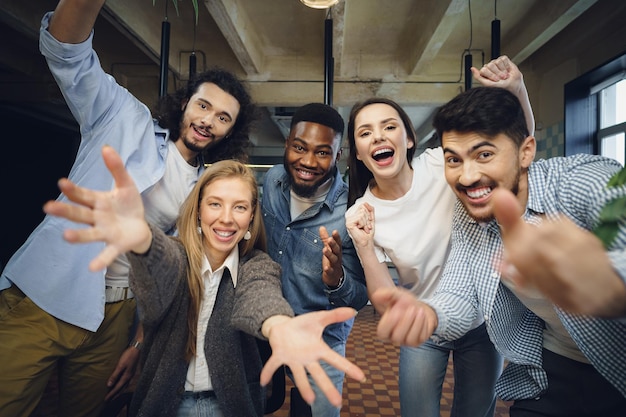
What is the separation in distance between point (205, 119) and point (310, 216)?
0.66 m

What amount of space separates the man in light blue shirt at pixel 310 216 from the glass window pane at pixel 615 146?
3438 millimetres

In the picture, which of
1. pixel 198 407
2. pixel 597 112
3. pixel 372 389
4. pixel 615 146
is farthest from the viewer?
pixel 597 112

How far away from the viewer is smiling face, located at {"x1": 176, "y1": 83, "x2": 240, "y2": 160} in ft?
5.80

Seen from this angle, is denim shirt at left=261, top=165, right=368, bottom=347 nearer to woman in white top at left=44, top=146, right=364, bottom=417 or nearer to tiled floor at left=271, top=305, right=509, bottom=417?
woman in white top at left=44, top=146, right=364, bottom=417

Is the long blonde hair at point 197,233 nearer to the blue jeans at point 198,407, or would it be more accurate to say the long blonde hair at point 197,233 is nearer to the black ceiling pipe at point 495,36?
the blue jeans at point 198,407

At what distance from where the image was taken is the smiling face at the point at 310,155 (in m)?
1.88

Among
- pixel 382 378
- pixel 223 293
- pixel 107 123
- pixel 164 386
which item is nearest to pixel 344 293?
pixel 223 293

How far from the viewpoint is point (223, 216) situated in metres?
1.40

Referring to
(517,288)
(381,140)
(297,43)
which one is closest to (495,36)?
(381,140)

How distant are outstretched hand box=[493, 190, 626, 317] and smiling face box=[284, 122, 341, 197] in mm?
1243

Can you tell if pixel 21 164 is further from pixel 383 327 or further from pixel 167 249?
pixel 383 327

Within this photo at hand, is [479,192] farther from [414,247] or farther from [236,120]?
[236,120]

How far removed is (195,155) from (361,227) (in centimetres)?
86

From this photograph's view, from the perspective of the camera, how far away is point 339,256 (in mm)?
1465
